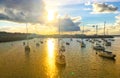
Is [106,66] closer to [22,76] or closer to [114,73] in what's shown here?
[114,73]

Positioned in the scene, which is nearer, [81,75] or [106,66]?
[81,75]

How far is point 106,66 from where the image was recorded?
256 ft

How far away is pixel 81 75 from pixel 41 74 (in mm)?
10550

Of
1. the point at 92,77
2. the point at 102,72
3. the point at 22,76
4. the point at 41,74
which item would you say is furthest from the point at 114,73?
the point at 22,76

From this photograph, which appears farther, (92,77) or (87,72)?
(87,72)

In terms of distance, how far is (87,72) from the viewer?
66875mm

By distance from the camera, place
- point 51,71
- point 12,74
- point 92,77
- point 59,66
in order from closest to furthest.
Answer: point 92,77 < point 12,74 < point 51,71 < point 59,66

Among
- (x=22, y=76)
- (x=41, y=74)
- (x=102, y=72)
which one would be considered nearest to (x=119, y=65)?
(x=102, y=72)

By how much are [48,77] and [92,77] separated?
426 inches

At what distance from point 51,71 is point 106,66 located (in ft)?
63.0

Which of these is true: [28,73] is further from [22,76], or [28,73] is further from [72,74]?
[72,74]

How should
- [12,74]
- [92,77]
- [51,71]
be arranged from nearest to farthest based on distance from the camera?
[92,77]
[12,74]
[51,71]

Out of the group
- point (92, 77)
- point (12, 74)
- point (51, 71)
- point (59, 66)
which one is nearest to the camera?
point (92, 77)

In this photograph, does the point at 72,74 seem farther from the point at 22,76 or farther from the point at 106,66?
the point at 106,66
